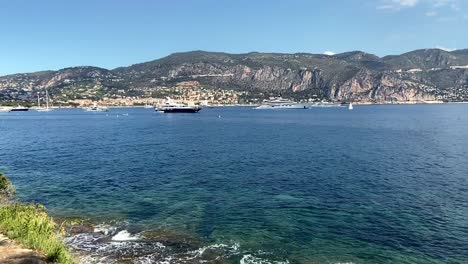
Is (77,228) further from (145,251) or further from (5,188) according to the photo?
(5,188)

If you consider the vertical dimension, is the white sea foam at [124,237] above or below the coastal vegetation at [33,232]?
below

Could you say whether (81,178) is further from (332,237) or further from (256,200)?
(332,237)

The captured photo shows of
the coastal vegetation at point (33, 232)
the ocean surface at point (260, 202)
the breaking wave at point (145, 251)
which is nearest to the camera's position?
the coastal vegetation at point (33, 232)

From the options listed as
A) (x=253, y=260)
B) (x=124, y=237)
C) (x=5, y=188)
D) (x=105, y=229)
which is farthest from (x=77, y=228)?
(x=253, y=260)

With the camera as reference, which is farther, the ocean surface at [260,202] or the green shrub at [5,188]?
→ the green shrub at [5,188]

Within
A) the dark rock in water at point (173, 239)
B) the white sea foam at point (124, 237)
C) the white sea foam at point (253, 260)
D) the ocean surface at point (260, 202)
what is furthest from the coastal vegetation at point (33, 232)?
the white sea foam at point (253, 260)

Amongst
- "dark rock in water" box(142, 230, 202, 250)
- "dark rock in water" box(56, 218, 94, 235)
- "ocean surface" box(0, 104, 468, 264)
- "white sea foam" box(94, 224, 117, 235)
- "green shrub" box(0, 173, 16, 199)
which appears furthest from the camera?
"green shrub" box(0, 173, 16, 199)

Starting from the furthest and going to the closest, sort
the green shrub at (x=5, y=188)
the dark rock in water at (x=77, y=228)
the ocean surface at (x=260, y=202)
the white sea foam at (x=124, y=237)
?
the green shrub at (x=5, y=188), the dark rock in water at (x=77, y=228), the white sea foam at (x=124, y=237), the ocean surface at (x=260, y=202)

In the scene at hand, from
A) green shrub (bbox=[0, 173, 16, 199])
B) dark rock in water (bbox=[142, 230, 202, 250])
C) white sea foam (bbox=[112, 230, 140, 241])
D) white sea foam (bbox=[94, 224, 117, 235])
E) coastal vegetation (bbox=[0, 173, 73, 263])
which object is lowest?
dark rock in water (bbox=[142, 230, 202, 250])

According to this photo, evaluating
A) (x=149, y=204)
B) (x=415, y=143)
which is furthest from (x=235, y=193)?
(x=415, y=143)

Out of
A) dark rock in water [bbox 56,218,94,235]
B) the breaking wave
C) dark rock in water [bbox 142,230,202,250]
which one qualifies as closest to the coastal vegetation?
the breaking wave

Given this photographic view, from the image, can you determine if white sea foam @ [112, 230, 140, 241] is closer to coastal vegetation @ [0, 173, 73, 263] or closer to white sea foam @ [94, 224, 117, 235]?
white sea foam @ [94, 224, 117, 235]

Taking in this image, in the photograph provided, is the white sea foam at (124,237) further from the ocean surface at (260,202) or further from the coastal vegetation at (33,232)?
the coastal vegetation at (33,232)

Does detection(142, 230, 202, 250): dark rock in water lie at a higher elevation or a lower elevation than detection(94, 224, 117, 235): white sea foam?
lower
